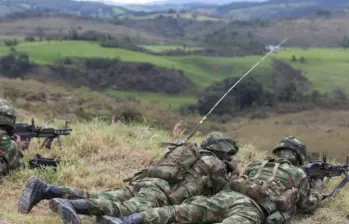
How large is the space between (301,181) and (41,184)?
2.66 meters

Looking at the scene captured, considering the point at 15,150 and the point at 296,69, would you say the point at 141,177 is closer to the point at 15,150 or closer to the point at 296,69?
the point at 15,150

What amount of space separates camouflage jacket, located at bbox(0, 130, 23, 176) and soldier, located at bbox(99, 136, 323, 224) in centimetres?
239

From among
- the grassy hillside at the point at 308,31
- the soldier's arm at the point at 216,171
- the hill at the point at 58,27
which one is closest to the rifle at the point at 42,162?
the soldier's arm at the point at 216,171

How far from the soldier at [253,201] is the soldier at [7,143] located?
2402 mm

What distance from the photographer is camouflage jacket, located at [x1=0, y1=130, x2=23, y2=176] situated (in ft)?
21.8

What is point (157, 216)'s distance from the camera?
202 inches

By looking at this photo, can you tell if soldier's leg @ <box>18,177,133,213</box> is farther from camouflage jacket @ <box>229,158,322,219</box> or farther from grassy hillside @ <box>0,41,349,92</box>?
grassy hillside @ <box>0,41,349,92</box>

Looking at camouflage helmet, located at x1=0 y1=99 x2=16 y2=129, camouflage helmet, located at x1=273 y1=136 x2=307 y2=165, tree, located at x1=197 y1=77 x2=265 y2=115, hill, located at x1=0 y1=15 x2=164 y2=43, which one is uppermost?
camouflage helmet, located at x1=0 y1=99 x2=16 y2=129

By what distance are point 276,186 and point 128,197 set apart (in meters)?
1.50

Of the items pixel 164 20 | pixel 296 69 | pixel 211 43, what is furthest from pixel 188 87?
pixel 164 20

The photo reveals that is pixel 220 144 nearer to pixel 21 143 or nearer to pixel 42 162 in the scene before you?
pixel 42 162

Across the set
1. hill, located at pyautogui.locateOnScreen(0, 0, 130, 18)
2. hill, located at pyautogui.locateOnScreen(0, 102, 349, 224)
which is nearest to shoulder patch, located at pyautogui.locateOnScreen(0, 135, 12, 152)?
hill, located at pyautogui.locateOnScreen(0, 102, 349, 224)

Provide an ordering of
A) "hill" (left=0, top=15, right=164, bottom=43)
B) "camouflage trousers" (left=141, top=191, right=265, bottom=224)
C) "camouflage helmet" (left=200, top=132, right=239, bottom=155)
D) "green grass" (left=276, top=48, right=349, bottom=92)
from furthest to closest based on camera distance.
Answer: "hill" (left=0, top=15, right=164, bottom=43), "green grass" (left=276, top=48, right=349, bottom=92), "camouflage helmet" (left=200, top=132, right=239, bottom=155), "camouflage trousers" (left=141, top=191, right=265, bottom=224)

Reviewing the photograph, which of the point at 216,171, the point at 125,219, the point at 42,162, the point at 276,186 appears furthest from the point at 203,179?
the point at 42,162
